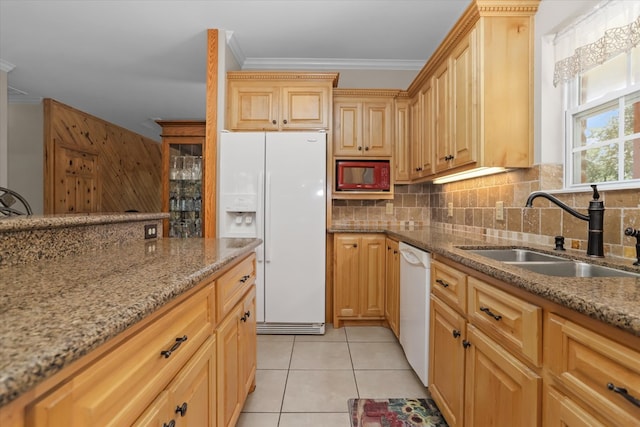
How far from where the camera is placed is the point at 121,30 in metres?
2.86

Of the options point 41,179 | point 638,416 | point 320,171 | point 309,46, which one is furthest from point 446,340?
point 41,179

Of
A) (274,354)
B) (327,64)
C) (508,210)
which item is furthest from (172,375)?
(327,64)

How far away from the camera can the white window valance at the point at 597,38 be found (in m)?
1.28

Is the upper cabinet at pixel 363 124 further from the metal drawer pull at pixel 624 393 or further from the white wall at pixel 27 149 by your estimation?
the white wall at pixel 27 149

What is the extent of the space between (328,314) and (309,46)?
2586mm

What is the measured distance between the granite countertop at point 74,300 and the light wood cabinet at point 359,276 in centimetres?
170

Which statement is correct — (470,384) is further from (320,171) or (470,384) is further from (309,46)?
(309,46)

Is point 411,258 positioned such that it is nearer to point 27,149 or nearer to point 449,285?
point 449,285

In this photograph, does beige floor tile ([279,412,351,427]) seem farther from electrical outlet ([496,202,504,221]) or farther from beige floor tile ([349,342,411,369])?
electrical outlet ([496,202,504,221])

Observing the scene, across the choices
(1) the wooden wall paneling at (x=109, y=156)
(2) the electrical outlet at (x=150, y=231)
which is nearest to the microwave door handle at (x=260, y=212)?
(2) the electrical outlet at (x=150, y=231)

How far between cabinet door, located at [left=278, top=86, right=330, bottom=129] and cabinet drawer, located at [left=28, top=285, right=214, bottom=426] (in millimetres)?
2243

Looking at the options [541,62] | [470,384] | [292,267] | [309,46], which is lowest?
[470,384]

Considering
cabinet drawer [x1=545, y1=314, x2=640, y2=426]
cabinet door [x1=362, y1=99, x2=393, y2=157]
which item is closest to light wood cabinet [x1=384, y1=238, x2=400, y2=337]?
cabinet door [x1=362, y1=99, x2=393, y2=157]

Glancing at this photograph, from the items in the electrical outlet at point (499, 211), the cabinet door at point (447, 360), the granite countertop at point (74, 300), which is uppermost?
the electrical outlet at point (499, 211)
